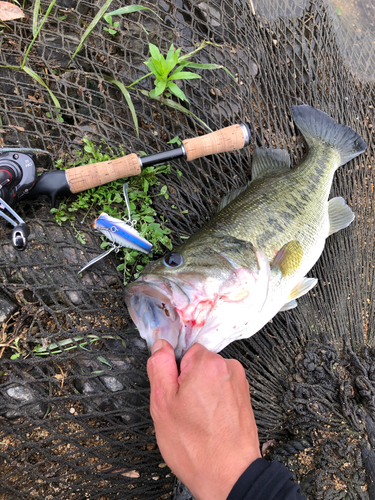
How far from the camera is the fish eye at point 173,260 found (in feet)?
6.57

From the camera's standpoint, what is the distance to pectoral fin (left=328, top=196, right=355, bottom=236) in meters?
3.00

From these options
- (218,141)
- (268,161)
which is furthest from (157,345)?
(268,161)

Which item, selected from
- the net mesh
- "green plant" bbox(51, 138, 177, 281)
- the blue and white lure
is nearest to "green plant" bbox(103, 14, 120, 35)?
the net mesh

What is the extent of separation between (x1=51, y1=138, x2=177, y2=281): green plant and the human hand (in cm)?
109

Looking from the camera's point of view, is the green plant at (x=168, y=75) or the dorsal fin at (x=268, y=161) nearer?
the green plant at (x=168, y=75)

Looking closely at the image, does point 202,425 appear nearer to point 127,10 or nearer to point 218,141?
point 218,141

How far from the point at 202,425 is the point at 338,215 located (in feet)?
7.69

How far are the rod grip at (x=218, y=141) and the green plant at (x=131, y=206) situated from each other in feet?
1.11

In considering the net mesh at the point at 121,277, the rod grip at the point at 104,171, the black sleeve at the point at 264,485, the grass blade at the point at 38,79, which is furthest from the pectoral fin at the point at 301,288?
the grass blade at the point at 38,79

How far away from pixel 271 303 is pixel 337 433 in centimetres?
121

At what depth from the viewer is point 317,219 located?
106 inches

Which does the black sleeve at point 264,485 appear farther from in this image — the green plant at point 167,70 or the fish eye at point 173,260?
the green plant at point 167,70

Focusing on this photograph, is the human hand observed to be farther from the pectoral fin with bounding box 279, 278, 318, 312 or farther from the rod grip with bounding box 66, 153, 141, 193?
the rod grip with bounding box 66, 153, 141, 193

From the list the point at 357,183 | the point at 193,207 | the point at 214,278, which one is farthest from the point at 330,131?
the point at 214,278
